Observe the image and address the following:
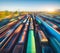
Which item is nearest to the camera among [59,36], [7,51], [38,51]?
[7,51]

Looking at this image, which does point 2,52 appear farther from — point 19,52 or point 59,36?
point 59,36

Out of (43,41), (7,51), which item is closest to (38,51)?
(43,41)

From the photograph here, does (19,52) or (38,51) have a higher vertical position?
(19,52)

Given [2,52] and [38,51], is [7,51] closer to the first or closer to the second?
[2,52]

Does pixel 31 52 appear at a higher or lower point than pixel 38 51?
higher

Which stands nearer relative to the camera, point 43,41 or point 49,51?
point 49,51

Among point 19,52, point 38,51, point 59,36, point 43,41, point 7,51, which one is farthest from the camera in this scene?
point 59,36

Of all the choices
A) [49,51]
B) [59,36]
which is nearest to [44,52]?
[49,51]

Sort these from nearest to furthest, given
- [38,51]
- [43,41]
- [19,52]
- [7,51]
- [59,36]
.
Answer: [19,52]
[7,51]
[38,51]
[43,41]
[59,36]

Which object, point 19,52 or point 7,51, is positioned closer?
point 19,52
